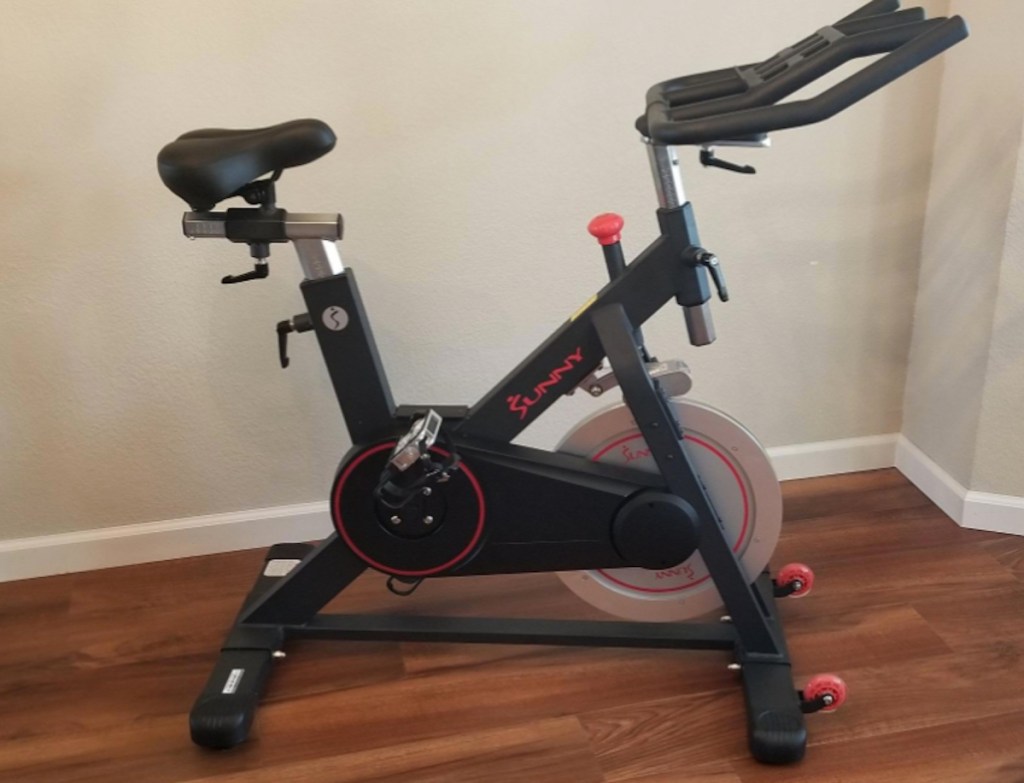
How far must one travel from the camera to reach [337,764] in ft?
5.57

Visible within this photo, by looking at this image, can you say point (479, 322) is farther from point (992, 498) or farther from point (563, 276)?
point (992, 498)

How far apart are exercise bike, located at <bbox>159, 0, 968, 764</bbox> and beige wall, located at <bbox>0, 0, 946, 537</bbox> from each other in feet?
1.31

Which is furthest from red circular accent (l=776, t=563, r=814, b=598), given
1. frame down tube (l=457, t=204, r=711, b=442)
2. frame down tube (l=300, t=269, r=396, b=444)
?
frame down tube (l=300, t=269, r=396, b=444)

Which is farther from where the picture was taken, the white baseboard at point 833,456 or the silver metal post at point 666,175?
the white baseboard at point 833,456

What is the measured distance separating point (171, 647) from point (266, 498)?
41 cm

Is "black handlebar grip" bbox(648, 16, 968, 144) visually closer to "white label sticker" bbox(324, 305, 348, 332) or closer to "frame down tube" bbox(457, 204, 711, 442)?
"frame down tube" bbox(457, 204, 711, 442)

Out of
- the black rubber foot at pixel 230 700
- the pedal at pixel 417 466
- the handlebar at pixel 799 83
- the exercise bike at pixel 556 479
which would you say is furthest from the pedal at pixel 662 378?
the black rubber foot at pixel 230 700

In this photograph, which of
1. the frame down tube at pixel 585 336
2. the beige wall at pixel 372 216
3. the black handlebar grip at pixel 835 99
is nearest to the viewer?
the black handlebar grip at pixel 835 99

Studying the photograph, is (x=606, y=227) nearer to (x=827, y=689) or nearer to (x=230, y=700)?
(x=827, y=689)

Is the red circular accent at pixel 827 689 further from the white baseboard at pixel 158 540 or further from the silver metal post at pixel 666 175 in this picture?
the white baseboard at pixel 158 540

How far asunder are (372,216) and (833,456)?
1.26 metres

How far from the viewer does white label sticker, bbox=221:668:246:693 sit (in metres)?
1.78

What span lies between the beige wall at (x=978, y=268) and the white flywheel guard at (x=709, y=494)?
0.70 m

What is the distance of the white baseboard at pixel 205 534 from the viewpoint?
→ 7.32 feet
